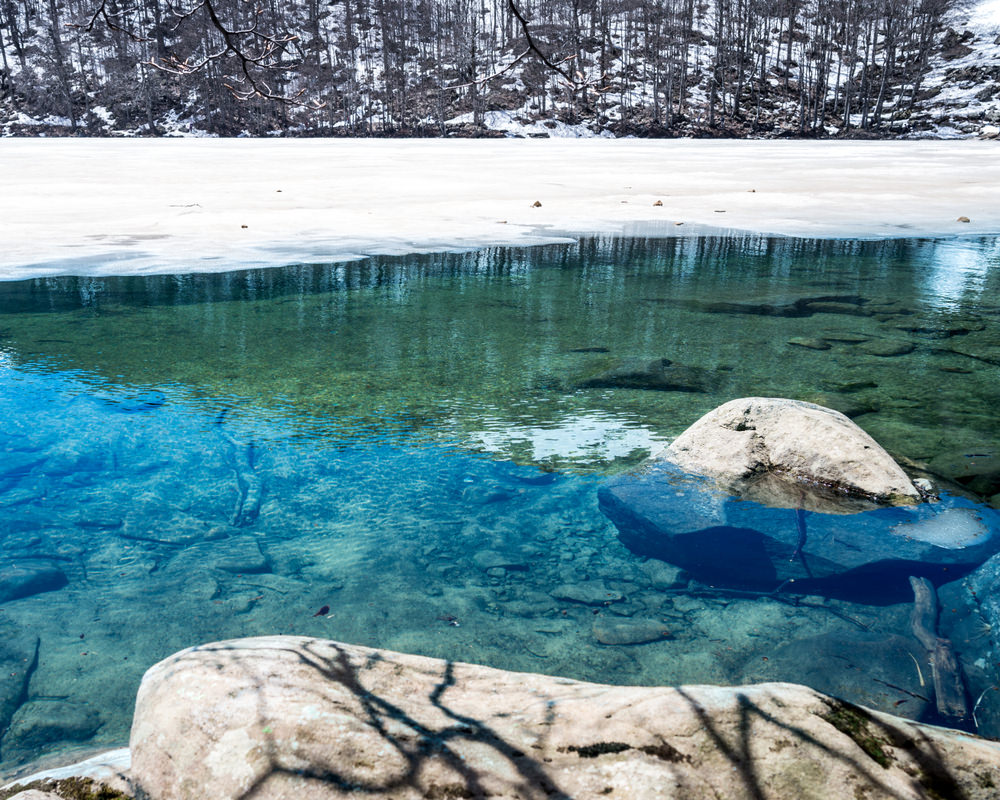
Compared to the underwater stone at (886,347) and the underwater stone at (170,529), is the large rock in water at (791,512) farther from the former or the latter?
the underwater stone at (886,347)

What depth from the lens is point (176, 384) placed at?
18.8ft

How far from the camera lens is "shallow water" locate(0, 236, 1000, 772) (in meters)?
2.96

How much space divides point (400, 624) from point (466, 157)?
2660 cm

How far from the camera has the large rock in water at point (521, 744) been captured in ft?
5.34

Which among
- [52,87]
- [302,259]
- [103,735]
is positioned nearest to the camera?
[103,735]

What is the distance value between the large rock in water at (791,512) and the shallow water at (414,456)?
167mm

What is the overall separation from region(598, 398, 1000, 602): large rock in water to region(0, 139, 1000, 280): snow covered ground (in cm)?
706

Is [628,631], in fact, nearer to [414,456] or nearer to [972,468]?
[414,456]

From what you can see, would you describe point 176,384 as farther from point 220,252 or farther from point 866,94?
point 866,94

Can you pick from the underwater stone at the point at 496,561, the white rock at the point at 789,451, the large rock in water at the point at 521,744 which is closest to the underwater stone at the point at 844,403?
the white rock at the point at 789,451

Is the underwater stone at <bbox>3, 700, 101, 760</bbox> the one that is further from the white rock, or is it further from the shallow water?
the white rock

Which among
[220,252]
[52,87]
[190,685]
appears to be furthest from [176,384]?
[52,87]

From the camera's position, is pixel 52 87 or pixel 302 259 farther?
pixel 52 87

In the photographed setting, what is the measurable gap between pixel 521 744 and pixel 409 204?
14368mm
